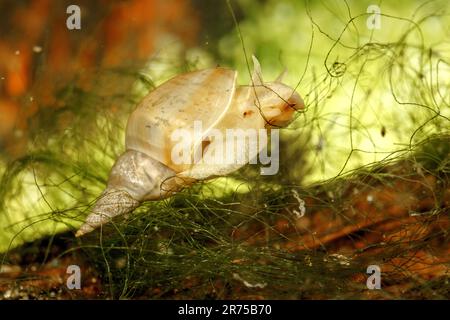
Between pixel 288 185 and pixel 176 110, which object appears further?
pixel 288 185

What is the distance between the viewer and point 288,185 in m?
0.84

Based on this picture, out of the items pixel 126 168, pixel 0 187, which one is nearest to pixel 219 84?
pixel 126 168

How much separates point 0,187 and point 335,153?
→ 49cm

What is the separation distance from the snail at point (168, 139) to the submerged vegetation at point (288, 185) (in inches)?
1.2

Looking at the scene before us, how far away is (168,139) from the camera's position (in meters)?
0.72

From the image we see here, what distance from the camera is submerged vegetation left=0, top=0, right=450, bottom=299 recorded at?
2.34 ft

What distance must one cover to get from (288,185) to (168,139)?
0.20 metres

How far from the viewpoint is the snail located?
0.72m

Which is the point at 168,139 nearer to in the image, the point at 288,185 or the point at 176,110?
the point at 176,110

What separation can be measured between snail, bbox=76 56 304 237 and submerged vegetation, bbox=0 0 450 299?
0.03 metres

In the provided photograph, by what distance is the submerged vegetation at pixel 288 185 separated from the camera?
713 millimetres

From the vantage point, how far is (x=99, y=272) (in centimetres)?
77

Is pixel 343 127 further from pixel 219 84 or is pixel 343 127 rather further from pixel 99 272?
pixel 99 272

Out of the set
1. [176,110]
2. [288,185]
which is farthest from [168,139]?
[288,185]
